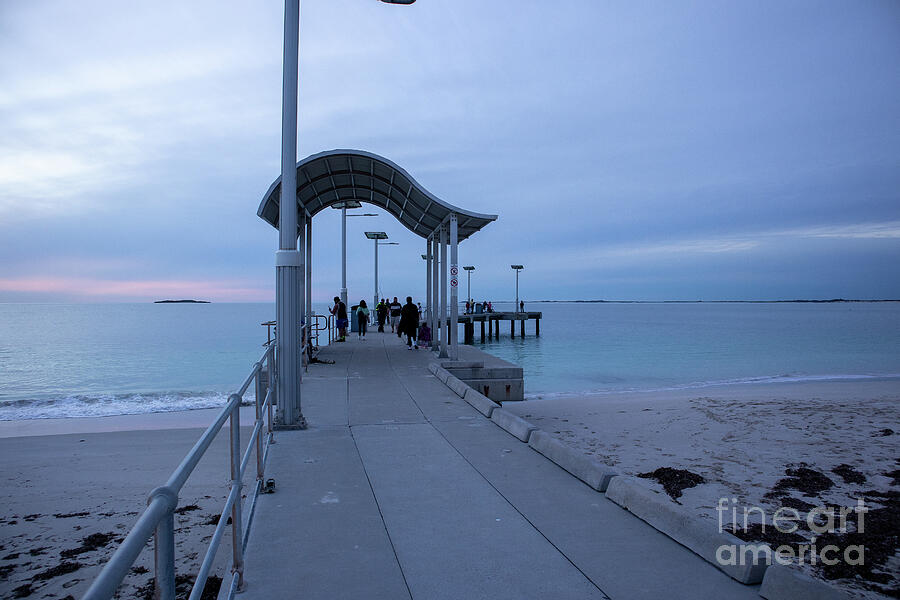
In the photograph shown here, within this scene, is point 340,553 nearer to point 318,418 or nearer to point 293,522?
point 293,522

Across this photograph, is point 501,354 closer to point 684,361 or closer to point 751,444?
point 684,361

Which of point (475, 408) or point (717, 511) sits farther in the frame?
point (475, 408)

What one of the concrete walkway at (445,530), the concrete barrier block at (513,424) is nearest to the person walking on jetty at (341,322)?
the concrete barrier block at (513,424)

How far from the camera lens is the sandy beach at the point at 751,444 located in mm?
6871

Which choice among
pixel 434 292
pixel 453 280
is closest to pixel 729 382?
pixel 434 292

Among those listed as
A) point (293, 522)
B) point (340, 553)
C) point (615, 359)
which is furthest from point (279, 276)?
point (615, 359)

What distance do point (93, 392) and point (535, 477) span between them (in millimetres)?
21615

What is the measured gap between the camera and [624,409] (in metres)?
16.1

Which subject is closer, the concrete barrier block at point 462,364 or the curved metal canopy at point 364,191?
the curved metal canopy at point 364,191

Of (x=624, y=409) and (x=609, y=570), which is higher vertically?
(x=609, y=570)

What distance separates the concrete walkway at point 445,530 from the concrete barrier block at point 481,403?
3.51ft

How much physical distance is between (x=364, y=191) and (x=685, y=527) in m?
11.9

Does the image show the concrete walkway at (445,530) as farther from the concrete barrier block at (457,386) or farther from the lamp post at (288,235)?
the concrete barrier block at (457,386)

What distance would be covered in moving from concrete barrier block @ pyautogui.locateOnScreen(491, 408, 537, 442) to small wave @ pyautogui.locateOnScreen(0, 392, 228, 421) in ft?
35.7
